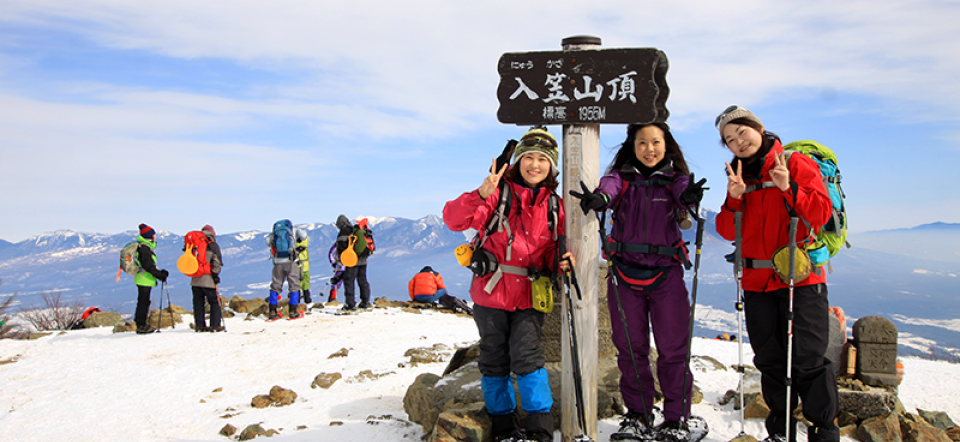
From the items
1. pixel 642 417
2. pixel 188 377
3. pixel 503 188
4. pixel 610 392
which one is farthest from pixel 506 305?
pixel 188 377

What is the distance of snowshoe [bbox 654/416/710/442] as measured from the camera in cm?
347

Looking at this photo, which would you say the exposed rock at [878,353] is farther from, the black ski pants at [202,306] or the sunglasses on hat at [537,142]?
the black ski pants at [202,306]

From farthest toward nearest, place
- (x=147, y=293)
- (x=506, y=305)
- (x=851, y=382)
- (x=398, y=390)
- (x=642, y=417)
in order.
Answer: (x=147, y=293), (x=398, y=390), (x=851, y=382), (x=642, y=417), (x=506, y=305)

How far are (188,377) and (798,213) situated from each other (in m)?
7.49

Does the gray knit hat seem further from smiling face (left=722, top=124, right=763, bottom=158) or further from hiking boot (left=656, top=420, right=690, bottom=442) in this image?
hiking boot (left=656, top=420, right=690, bottom=442)

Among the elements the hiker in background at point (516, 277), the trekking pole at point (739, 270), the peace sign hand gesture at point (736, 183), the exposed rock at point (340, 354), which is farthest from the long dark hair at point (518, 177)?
the exposed rock at point (340, 354)

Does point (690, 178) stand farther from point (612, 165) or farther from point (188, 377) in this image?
point (188, 377)

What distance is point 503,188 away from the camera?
11.5ft

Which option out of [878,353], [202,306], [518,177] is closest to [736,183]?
[518,177]

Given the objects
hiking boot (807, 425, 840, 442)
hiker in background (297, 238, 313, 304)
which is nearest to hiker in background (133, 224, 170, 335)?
hiker in background (297, 238, 313, 304)

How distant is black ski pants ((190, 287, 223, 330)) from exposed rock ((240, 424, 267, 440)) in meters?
6.87

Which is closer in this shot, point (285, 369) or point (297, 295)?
point (285, 369)

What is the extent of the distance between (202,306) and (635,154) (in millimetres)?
9939

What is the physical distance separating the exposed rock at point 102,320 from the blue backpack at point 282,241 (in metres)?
3.93
